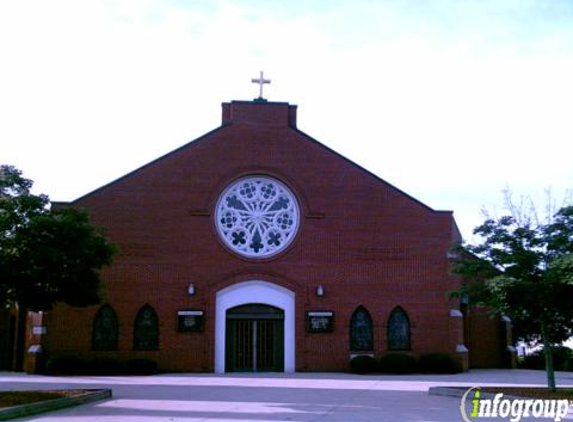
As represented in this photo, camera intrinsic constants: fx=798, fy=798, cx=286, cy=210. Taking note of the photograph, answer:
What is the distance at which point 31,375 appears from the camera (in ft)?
95.6

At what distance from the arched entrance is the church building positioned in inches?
1.7

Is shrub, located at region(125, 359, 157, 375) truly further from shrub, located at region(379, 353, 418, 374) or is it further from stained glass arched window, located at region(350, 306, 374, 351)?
shrub, located at region(379, 353, 418, 374)

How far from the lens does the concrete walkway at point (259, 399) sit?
14820mm

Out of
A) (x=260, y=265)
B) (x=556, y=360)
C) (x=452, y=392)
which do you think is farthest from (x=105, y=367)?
(x=556, y=360)

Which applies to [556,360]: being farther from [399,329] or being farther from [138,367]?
[138,367]

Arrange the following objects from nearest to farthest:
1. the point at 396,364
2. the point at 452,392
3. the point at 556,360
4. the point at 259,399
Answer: the point at 259,399 → the point at 452,392 → the point at 396,364 → the point at 556,360

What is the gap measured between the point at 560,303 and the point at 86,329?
60.8ft

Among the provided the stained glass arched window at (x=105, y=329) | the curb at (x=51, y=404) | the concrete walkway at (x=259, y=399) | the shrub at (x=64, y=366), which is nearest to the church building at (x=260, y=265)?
the stained glass arched window at (x=105, y=329)

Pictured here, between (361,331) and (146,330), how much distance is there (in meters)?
8.39

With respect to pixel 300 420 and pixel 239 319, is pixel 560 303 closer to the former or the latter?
pixel 300 420

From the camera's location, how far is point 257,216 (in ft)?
106

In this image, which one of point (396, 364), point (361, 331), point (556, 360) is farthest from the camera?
point (556, 360)

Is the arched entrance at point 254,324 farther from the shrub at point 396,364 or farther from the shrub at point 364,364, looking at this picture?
the shrub at point 396,364

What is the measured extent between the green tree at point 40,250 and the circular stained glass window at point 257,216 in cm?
1300
